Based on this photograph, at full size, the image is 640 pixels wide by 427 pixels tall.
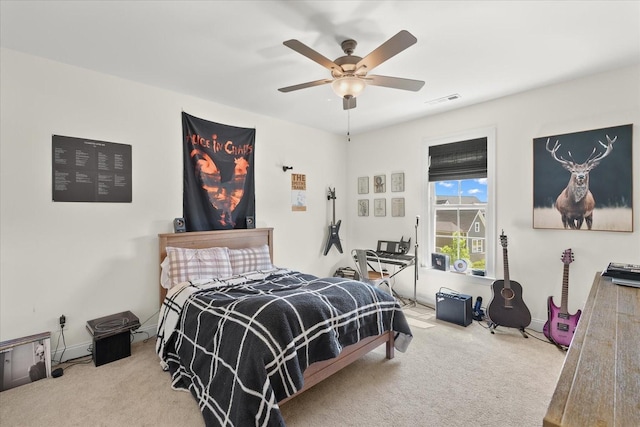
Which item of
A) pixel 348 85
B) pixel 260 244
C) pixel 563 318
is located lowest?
pixel 563 318

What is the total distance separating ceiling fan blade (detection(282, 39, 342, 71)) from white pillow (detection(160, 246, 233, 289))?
7.17ft

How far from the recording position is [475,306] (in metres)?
3.59

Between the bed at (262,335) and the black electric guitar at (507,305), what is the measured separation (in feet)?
4.21

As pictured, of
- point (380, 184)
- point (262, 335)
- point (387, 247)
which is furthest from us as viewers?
point (380, 184)

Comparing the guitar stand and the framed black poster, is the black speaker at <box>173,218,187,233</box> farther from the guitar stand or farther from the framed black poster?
the guitar stand

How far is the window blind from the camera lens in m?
3.70

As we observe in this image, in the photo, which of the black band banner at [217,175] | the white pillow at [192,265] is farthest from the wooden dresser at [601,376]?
the black band banner at [217,175]

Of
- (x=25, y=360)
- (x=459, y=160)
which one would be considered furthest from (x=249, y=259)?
(x=459, y=160)

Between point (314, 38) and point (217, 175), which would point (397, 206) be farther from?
point (314, 38)

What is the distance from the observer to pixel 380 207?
4.74 meters

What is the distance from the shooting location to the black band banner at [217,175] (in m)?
3.38

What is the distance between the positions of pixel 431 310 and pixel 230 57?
379 cm

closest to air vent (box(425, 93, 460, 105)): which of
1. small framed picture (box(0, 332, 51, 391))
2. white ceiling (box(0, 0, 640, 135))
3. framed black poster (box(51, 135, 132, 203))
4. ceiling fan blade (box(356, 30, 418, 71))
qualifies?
white ceiling (box(0, 0, 640, 135))

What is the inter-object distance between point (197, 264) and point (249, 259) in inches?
24.0
